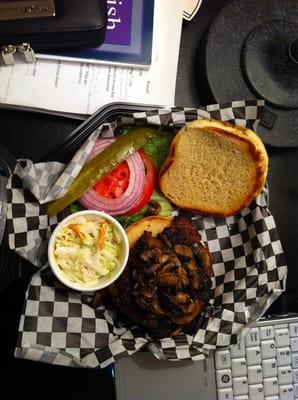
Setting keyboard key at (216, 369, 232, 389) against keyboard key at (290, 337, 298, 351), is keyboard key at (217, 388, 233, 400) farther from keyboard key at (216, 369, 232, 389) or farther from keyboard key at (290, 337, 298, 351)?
keyboard key at (290, 337, 298, 351)

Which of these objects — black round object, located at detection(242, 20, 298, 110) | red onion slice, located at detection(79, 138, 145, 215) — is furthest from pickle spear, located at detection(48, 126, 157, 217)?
black round object, located at detection(242, 20, 298, 110)

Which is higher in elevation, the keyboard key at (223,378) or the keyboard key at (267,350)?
the keyboard key at (267,350)

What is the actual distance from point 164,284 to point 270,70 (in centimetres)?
50

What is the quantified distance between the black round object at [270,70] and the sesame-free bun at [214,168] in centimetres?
10

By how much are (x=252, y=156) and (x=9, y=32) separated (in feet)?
1.77

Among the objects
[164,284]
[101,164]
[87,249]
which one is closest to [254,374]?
[164,284]

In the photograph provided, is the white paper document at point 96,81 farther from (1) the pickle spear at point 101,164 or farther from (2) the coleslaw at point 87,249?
(2) the coleslaw at point 87,249

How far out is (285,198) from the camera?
1170 mm

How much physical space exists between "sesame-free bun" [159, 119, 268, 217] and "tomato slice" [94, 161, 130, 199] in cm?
8

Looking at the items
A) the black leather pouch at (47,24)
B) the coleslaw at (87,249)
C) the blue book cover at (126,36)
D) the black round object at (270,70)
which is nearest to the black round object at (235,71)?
the black round object at (270,70)

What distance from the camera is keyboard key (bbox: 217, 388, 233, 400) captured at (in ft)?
3.39

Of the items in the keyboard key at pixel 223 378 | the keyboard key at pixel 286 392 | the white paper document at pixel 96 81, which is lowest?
the keyboard key at pixel 286 392

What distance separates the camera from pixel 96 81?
1112 millimetres

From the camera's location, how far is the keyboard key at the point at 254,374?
1053 millimetres
